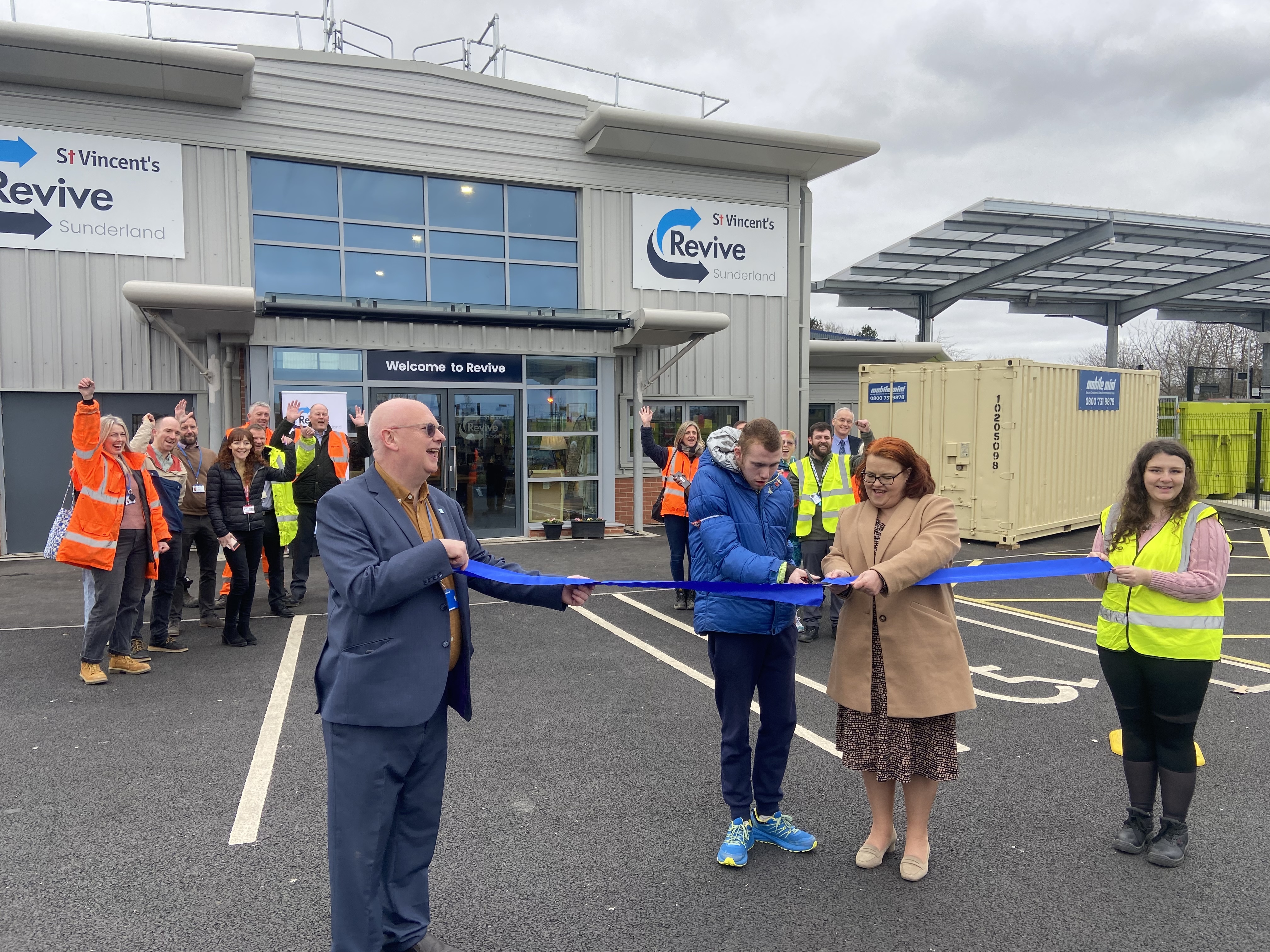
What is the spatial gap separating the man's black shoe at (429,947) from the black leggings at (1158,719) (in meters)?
2.90

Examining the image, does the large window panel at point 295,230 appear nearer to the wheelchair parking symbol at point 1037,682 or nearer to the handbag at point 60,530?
the handbag at point 60,530

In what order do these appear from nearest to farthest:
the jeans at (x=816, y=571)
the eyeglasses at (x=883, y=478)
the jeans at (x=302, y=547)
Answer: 1. the eyeglasses at (x=883, y=478)
2. the jeans at (x=816, y=571)
3. the jeans at (x=302, y=547)

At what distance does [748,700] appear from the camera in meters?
3.55

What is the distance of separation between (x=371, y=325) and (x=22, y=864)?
985 cm

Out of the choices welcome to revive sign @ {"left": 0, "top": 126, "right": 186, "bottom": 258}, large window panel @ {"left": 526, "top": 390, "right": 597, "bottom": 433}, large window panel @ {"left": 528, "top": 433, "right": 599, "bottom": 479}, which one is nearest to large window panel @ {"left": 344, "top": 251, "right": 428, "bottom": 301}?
welcome to revive sign @ {"left": 0, "top": 126, "right": 186, "bottom": 258}

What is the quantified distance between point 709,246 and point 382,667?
14.0m

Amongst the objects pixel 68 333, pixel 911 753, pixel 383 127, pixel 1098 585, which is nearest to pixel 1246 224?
pixel 383 127

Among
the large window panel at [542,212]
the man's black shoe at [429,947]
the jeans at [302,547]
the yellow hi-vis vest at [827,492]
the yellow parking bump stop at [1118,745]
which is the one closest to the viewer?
the man's black shoe at [429,947]

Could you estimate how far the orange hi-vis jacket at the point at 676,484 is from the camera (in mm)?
8539

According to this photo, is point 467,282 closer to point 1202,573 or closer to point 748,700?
point 748,700

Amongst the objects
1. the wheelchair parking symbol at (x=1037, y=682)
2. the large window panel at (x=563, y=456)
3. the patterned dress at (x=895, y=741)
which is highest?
the large window panel at (x=563, y=456)

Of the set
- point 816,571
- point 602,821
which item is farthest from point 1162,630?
point 816,571

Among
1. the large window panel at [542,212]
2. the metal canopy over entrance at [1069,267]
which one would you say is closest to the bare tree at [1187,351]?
the metal canopy over entrance at [1069,267]

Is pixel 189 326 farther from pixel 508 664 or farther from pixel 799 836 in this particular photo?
pixel 799 836
